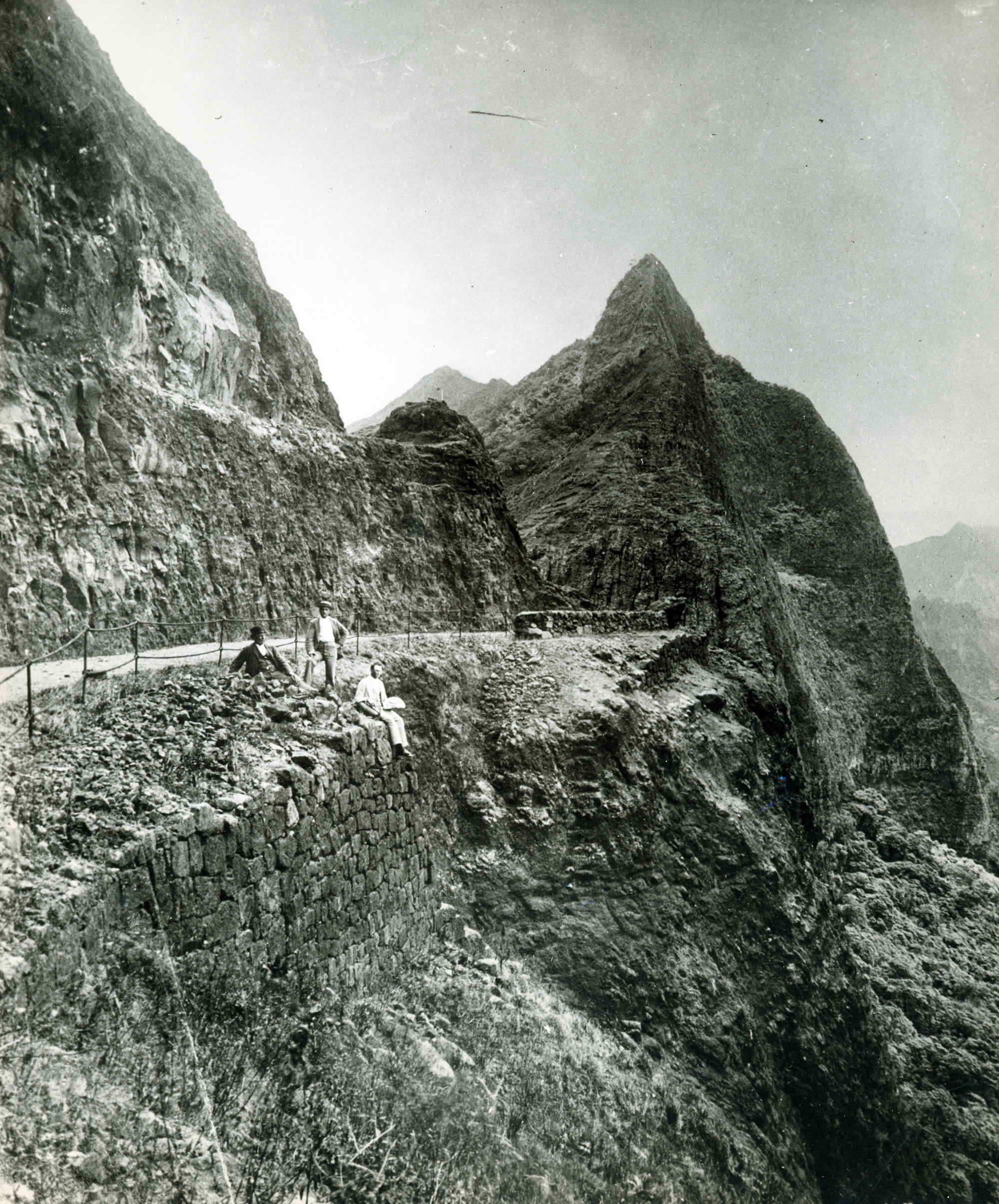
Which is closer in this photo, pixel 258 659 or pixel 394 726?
pixel 258 659

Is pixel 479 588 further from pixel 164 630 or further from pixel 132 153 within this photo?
pixel 132 153

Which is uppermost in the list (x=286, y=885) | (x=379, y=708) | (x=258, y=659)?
(x=258, y=659)

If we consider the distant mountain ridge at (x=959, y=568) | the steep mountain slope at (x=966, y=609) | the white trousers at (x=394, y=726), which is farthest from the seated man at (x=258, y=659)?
→ the distant mountain ridge at (x=959, y=568)

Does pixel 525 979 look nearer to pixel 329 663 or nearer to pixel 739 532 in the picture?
pixel 329 663

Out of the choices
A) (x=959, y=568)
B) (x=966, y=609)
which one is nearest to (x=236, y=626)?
(x=966, y=609)

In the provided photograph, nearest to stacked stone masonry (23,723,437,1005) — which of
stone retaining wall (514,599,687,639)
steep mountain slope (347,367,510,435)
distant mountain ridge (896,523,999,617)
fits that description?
stone retaining wall (514,599,687,639)

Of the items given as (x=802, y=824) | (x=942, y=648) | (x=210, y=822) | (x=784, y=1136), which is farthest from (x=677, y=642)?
(x=942, y=648)

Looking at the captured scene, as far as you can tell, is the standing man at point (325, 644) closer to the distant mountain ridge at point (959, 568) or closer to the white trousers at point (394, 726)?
the white trousers at point (394, 726)
